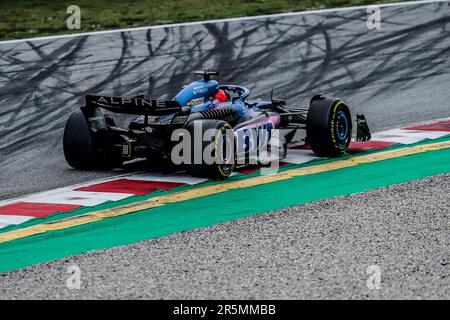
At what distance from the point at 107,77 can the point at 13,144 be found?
3709mm

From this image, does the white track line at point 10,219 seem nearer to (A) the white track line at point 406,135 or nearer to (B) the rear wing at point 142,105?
(B) the rear wing at point 142,105

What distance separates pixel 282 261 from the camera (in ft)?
27.5

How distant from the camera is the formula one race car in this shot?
11359mm

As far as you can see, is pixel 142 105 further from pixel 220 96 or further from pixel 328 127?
pixel 328 127

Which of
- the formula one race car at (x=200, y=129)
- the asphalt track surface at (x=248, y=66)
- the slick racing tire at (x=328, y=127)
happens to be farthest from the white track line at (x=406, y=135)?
the slick racing tire at (x=328, y=127)

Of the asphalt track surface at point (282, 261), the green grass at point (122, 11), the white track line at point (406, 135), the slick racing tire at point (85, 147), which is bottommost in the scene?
the asphalt track surface at point (282, 261)

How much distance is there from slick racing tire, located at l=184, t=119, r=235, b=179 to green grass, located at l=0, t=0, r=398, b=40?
9.17 m

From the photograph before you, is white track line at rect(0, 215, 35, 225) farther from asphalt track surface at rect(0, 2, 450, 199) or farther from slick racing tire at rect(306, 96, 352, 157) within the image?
slick racing tire at rect(306, 96, 352, 157)

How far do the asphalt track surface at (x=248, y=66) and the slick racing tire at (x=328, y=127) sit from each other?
199cm

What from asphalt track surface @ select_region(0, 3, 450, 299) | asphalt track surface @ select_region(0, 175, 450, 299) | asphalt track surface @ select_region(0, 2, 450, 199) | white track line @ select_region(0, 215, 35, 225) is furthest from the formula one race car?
white track line @ select_region(0, 215, 35, 225)

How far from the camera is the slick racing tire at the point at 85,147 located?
11.9 meters

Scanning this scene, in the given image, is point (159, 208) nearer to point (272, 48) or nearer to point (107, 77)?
point (107, 77)

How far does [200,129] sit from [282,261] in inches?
Result: 124

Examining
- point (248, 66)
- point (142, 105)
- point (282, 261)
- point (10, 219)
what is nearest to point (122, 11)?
point (248, 66)
